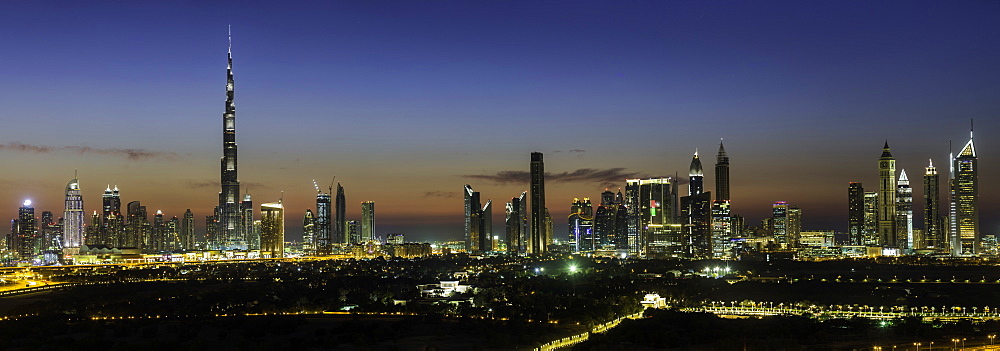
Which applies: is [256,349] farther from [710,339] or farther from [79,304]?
[79,304]

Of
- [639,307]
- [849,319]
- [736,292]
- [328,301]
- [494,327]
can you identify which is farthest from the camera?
[736,292]

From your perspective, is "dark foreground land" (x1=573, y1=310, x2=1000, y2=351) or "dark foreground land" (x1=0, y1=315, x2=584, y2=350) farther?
"dark foreground land" (x1=0, y1=315, x2=584, y2=350)

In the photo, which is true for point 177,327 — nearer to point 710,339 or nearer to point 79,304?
point 79,304

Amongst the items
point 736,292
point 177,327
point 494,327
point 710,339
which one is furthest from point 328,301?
point 736,292

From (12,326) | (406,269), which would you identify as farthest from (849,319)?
(406,269)

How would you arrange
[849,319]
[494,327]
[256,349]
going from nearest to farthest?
[256,349] < [494,327] < [849,319]

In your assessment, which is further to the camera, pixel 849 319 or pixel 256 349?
pixel 849 319

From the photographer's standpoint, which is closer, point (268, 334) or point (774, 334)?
point (774, 334)

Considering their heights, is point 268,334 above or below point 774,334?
below

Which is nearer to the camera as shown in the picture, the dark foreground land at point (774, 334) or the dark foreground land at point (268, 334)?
the dark foreground land at point (774, 334)
